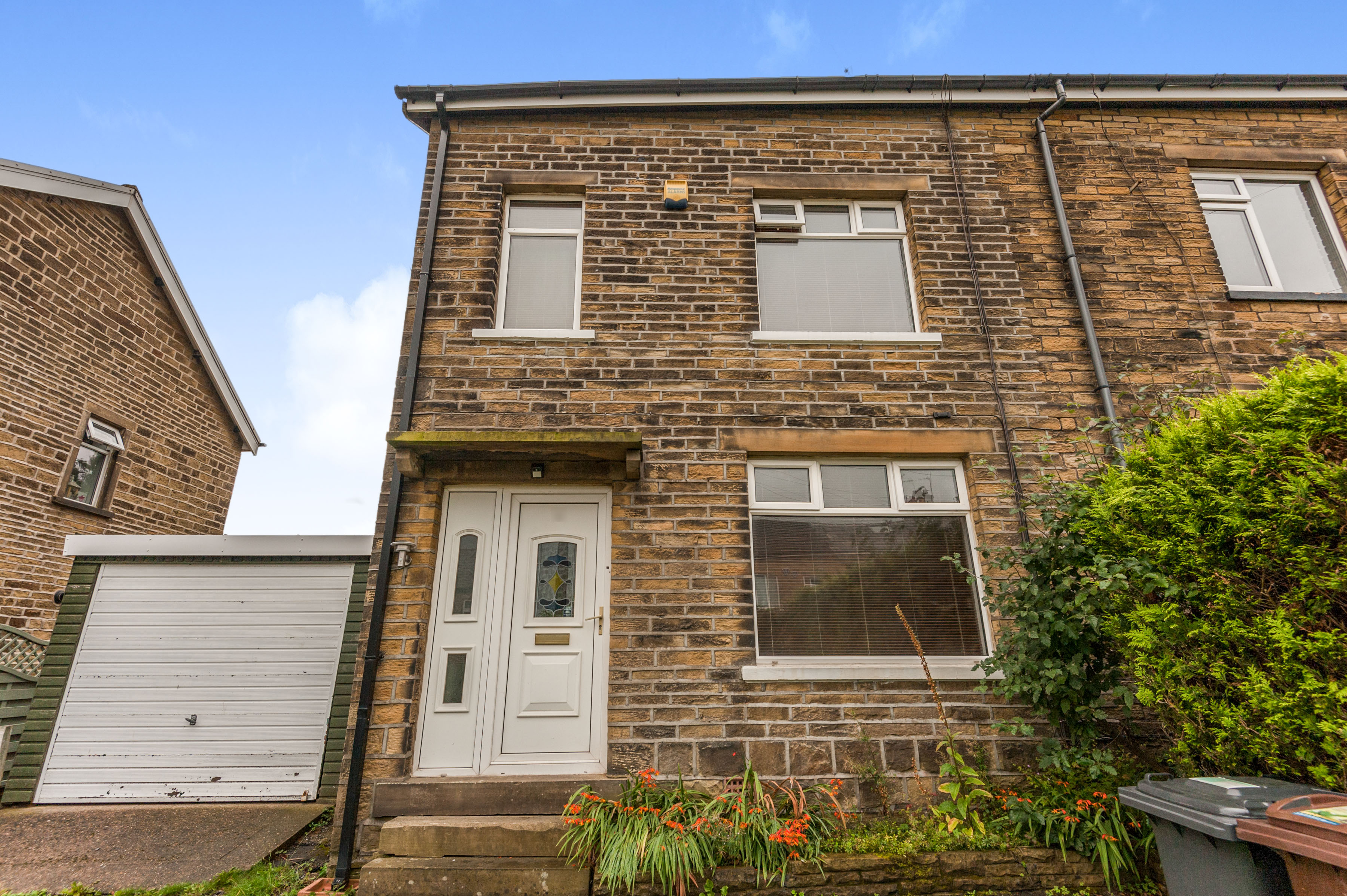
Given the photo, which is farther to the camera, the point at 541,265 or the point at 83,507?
the point at 83,507

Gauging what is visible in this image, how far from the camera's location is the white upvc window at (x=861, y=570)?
5.32 meters

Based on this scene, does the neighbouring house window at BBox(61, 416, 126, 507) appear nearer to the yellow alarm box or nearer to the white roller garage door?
the white roller garage door

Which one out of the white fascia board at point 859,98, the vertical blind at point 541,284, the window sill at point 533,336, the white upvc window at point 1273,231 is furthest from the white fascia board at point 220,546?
the white upvc window at point 1273,231

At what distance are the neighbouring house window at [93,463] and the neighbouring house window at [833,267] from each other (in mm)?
10256

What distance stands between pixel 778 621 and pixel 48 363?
1072 centimetres

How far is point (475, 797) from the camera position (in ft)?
15.3

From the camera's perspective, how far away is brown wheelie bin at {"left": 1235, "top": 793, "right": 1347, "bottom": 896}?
101 inches

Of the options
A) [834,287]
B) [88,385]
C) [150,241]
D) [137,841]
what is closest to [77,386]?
[88,385]

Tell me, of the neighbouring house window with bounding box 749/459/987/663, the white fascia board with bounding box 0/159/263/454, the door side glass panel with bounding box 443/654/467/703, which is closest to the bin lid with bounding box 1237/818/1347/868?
the neighbouring house window with bounding box 749/459/987/663

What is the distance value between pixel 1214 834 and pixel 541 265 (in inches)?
249

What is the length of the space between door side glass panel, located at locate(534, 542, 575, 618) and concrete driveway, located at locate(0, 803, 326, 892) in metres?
2.67

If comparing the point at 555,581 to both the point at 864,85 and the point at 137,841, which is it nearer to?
the point at 137,841

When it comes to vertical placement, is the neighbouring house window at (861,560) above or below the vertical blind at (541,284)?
below

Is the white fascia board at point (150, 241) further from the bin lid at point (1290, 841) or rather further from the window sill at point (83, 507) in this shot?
the bin lid at point (1290, 841)
